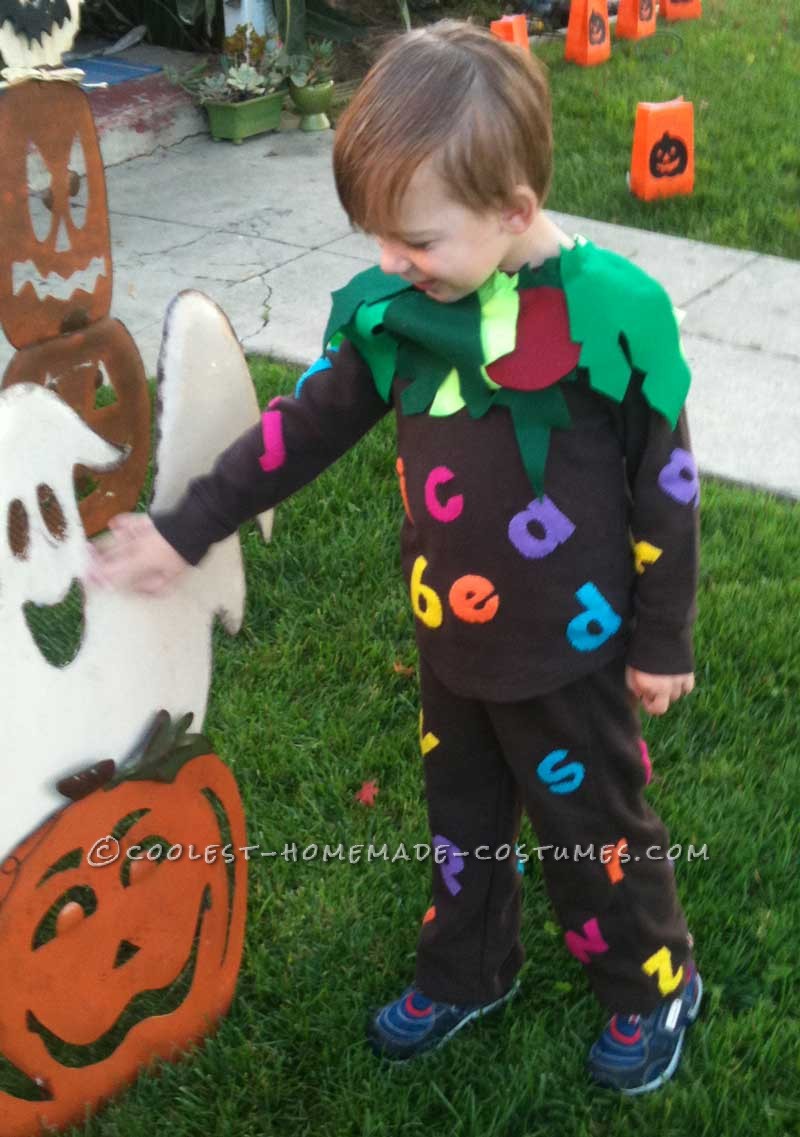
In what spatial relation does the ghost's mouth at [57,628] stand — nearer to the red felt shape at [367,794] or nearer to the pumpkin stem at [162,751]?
the red felt shape at [367,794]

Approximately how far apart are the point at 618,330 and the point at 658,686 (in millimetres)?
462

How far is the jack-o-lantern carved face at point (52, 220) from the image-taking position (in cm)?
215

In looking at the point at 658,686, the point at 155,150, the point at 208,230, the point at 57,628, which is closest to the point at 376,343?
the point at 658,686

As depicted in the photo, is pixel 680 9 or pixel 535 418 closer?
pixel 535 418

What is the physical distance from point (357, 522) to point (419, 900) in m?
1.19

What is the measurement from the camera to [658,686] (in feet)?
5.56

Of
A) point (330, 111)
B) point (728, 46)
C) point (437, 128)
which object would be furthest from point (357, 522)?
point (728, 46)

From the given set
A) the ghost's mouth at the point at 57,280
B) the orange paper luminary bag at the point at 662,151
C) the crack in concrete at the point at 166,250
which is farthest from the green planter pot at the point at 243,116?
the ghost's mouth at the point at 57,280

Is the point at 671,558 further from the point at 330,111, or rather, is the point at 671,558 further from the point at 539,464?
the point at 330,111

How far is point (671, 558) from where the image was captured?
1.64 metres

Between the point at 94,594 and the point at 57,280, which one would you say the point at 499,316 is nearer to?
the point at 94,594

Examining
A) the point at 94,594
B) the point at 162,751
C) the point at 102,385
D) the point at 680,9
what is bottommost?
the point at 680,9

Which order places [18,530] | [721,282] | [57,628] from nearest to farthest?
1. [18,530]
2. [57,628]
3. [721,282]

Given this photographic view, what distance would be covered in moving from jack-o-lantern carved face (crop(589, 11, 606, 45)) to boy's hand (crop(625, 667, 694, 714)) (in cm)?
634
